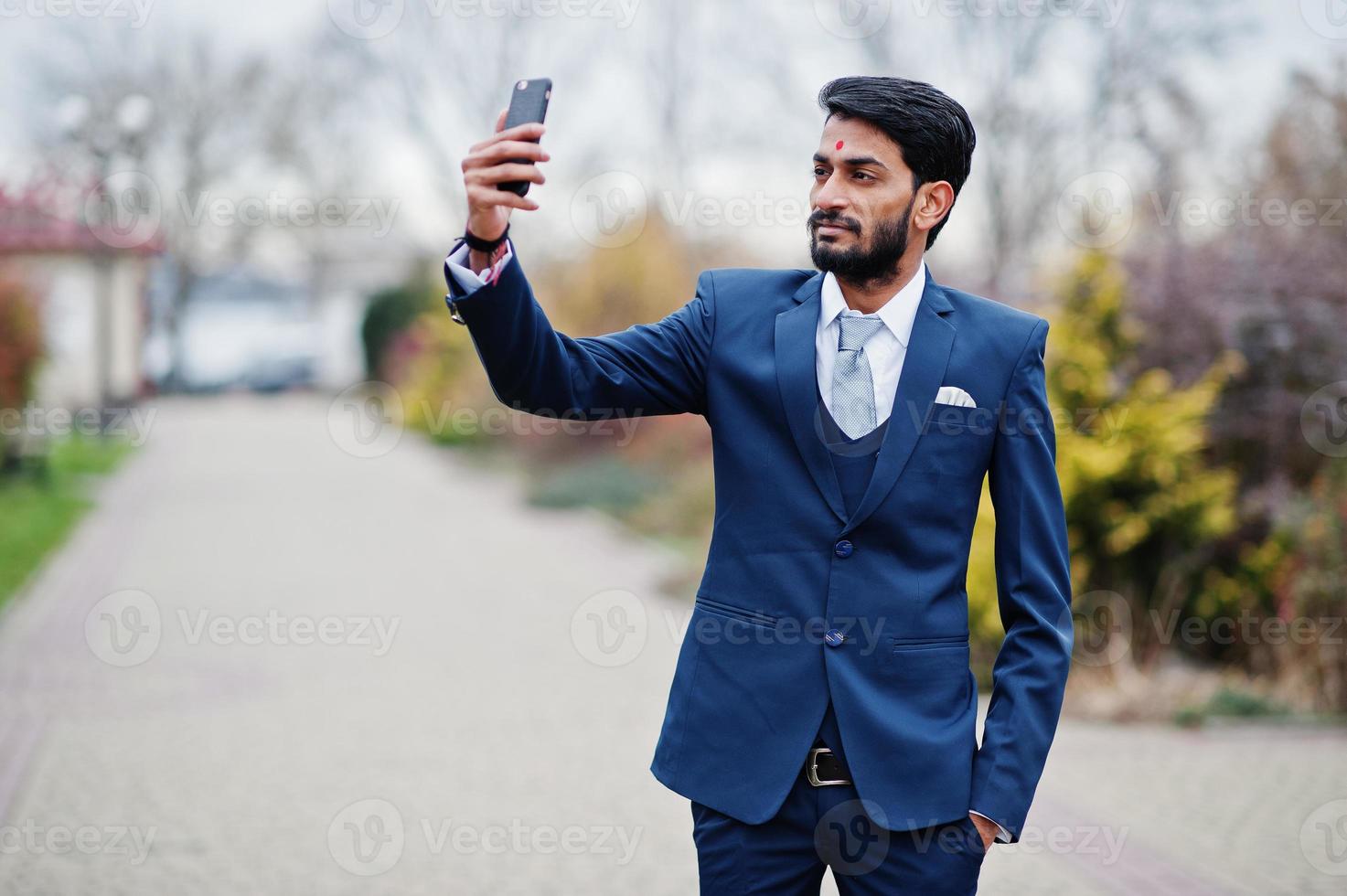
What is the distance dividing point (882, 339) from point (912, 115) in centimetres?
39

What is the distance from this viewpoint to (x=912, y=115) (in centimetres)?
231

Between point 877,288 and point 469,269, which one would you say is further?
point 877,288

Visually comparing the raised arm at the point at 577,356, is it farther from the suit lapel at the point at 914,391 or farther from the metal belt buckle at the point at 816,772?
the metal belt buckle at the point at 816,772

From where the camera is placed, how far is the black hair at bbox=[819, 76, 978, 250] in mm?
2314

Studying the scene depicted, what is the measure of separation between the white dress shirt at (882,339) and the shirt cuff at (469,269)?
0.61 m

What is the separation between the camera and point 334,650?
883 centimetres

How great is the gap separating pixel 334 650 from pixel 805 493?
7045 millimetres

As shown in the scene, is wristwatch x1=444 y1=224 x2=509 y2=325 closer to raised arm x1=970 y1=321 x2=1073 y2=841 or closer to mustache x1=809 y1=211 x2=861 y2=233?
mustache x1=809 y1=211 x2=861 y2=233

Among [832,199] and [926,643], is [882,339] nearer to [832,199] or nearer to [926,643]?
[832,199]

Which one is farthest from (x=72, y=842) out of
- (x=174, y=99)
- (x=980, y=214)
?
(x=174, y=99)

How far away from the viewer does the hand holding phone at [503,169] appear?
6.52ft

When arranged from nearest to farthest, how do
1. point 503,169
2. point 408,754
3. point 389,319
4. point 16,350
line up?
point 503,169 → point 408,754 → point 16,350 → point 389,319

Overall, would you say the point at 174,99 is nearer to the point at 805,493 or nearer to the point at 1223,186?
the point at 1223,186

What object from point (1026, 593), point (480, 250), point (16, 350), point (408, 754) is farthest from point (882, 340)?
point (16, 350)
